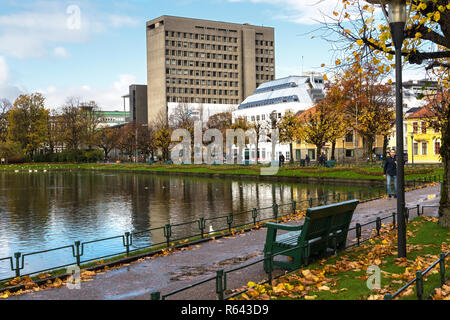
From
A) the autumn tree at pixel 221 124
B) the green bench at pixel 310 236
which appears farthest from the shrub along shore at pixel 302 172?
the green bench at pixel 310 236

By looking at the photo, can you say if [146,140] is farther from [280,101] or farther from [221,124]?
[280,101]

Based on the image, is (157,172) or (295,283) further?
(157,172)

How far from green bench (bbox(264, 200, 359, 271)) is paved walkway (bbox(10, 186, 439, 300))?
0.51 meters

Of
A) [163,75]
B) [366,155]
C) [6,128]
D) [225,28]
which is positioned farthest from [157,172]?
[225,28]

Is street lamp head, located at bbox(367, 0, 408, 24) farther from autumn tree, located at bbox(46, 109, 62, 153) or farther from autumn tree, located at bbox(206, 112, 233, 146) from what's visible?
autumn tree, located at bbox(46, 109, 62, 153)

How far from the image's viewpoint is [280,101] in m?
99.4

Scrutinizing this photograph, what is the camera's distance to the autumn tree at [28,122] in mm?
96688

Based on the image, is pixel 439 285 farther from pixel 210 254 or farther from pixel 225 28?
pixel 225 28

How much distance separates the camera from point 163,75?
13975 centimetres

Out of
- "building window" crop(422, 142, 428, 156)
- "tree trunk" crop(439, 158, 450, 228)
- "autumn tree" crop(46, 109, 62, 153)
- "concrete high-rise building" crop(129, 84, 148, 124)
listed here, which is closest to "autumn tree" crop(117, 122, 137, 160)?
"autumn tree" crop(46, 109, 62, 153)

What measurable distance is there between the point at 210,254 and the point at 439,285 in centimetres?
582

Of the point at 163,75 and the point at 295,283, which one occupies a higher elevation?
the point at 163,75

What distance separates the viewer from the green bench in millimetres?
9148
